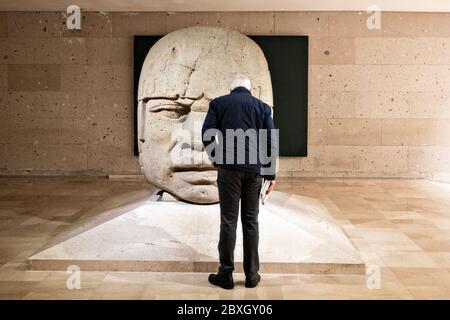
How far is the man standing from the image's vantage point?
4.40 metres

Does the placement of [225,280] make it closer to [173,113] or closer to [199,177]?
[199,177]

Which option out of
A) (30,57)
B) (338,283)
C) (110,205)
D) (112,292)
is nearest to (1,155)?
(30,57)

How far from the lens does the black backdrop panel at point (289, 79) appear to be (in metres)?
10.8

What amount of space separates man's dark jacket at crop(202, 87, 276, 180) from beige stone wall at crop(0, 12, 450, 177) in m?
6.48

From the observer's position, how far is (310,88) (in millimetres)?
10922

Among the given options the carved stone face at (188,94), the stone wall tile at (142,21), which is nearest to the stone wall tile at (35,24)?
the stone wall tile at (142,21)

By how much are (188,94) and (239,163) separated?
191cm

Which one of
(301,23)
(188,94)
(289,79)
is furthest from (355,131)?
(188,94)

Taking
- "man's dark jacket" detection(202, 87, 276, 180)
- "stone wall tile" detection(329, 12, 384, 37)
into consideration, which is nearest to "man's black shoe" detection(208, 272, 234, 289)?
"man's dark jacket" detection(202, 87, 276, 180)

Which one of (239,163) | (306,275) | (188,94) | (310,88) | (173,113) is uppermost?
(310,88)

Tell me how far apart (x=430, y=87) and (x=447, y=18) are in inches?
51.2

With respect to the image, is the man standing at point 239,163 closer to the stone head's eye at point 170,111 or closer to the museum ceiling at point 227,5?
the stone head's eye at point 170,111

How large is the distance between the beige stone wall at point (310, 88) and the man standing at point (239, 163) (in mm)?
6504

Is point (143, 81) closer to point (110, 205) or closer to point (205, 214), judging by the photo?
point (205, 214)
